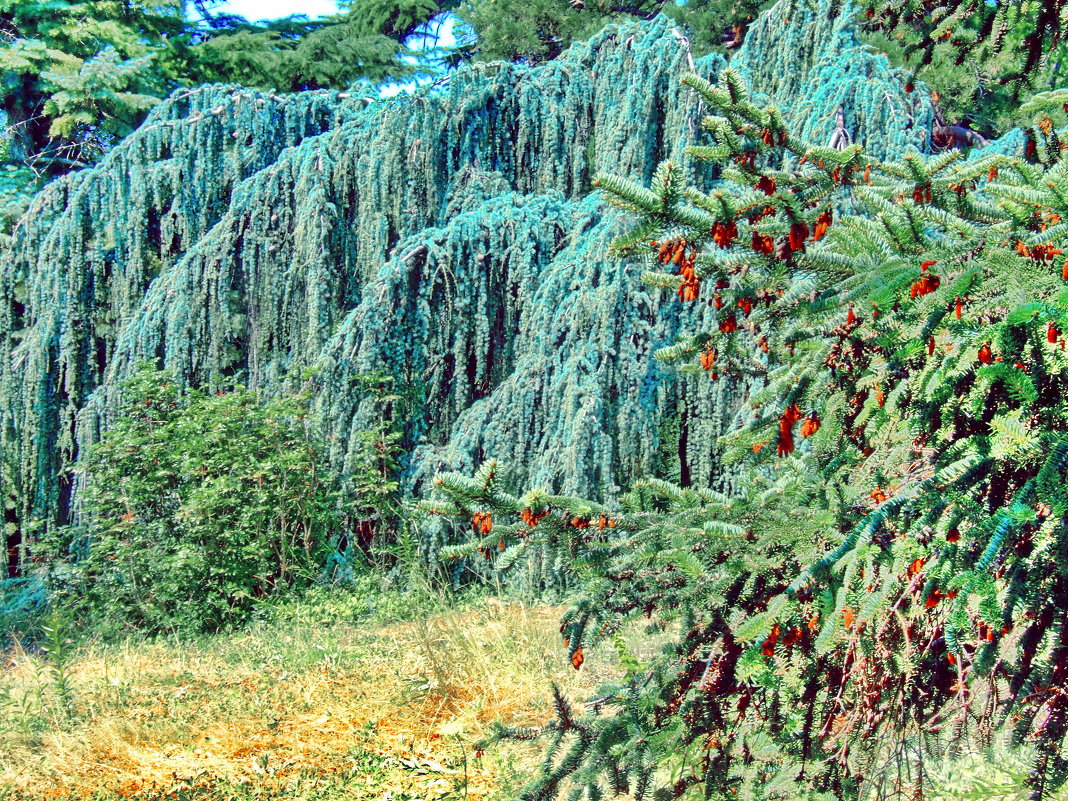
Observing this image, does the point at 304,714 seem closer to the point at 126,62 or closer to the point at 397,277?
the point at 397,277

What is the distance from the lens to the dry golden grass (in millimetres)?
3346

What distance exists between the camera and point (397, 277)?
5.27 m

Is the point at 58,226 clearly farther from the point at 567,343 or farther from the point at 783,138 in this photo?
the point at 783,138

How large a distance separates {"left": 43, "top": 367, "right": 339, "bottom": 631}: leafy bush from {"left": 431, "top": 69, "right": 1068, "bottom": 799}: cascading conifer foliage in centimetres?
394

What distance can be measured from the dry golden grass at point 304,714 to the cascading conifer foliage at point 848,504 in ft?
3.22

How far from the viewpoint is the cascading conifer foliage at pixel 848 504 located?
164cm

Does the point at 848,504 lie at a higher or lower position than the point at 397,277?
lower

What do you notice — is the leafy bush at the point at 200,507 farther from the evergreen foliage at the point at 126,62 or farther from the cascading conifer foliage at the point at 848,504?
the evergreen foliage at the point at 126,62

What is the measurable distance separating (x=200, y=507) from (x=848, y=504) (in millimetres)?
4543

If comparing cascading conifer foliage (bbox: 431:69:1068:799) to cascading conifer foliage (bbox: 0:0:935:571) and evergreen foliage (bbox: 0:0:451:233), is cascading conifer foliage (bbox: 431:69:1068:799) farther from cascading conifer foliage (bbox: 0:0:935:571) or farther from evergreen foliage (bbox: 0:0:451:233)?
evergreen foliage (bbox: 0:0:451:233)

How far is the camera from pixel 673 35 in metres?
5.33

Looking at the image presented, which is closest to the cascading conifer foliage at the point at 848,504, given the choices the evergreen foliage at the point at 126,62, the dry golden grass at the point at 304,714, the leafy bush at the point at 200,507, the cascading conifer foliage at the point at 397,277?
the dry golden grass at the point at 304,714

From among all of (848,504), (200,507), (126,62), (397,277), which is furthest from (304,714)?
(126,62)

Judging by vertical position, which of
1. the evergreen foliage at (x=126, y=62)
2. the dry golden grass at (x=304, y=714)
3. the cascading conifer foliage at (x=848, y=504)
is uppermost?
the evergreen foliage at (x=126, y=62)
